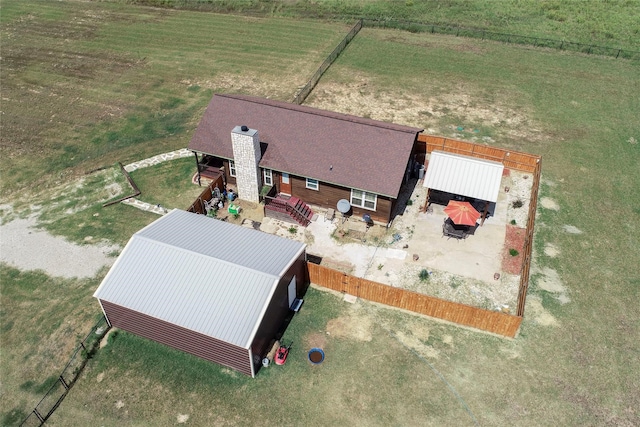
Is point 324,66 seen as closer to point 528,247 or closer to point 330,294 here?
point 528,247

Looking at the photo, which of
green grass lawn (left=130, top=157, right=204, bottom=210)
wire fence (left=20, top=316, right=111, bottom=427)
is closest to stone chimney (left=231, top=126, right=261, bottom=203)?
green grass lawn (left=130, top=157, right=204, bottom=210)

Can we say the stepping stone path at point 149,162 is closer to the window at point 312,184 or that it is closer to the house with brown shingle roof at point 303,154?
the house with brown shingle roof at point 303,154

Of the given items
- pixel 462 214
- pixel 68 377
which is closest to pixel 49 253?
pixel 68 377

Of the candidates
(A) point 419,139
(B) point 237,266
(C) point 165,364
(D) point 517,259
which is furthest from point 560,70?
(C) point 165,364

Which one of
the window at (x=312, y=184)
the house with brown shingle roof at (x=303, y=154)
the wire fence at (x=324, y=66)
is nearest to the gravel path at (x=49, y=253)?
the house with brown shingle roof at (x=303, y=154)

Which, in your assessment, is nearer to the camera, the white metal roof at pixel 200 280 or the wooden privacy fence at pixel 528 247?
the white metal roof at pixel 200 280

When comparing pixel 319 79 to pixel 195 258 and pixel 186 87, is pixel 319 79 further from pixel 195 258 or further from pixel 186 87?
pixel 195 258
